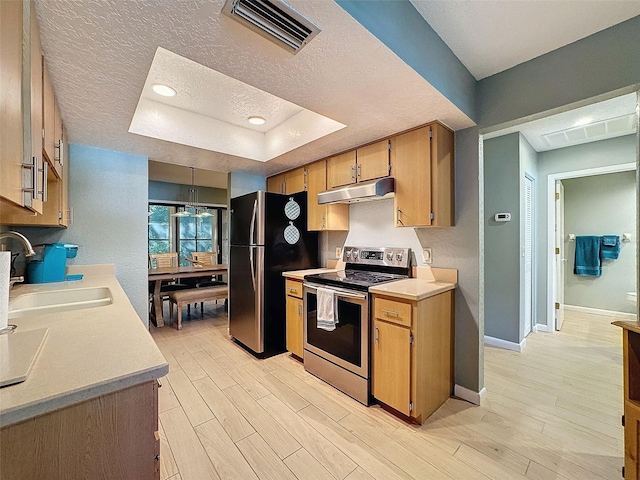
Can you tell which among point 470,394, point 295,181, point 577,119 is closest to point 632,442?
point 470,394

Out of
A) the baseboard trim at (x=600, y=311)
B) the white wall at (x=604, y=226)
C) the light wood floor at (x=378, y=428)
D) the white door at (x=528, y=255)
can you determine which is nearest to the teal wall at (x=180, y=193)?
the light wood floor at (x=378, y=428)

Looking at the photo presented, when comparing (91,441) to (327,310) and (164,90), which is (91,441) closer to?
(327,310)

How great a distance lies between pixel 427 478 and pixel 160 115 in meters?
3.26

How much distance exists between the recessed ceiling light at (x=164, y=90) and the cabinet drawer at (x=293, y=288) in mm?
2012

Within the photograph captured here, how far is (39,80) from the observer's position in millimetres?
1225

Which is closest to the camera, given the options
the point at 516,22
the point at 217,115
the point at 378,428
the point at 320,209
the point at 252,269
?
the point at 516,22

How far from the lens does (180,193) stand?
6367mm

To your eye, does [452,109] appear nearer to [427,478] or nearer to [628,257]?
[427,478]

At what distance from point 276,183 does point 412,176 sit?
2.06 meters

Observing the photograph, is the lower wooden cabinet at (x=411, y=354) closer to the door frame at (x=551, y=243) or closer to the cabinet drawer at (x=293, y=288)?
the cabinet drawer at (x=293, y=288)

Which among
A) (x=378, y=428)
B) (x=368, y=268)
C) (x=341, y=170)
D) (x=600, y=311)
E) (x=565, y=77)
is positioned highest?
(x=565, y=77)

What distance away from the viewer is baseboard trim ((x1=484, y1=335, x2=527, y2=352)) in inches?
121

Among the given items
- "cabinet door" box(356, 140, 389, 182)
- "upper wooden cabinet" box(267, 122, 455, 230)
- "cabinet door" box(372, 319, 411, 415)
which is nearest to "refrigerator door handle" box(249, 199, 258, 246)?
"upper wooden cabinet" box(267, 122, 455, 230)

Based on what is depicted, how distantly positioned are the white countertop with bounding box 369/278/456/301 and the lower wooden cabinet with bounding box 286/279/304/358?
982 millimetres
